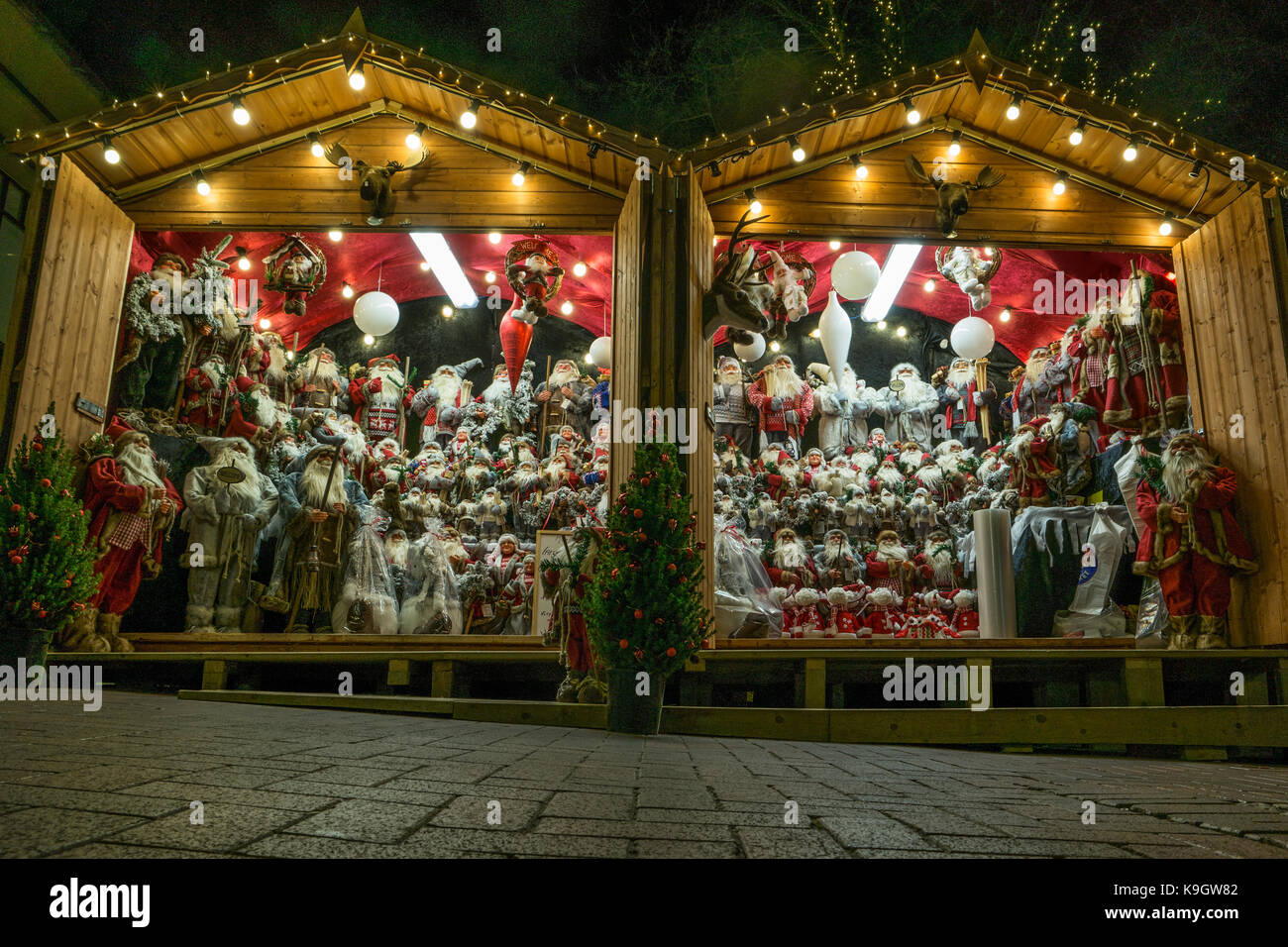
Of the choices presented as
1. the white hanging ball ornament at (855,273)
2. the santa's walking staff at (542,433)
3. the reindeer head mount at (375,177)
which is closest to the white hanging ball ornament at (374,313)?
the reindeer head mount at (375,177)

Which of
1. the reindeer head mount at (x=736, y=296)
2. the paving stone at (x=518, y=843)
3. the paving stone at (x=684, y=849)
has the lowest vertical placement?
the paving stone at (x=684, y=849)

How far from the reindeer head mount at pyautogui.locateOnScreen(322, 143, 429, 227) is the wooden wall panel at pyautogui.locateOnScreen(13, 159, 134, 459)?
2011 mm

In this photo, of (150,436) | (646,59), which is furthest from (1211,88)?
(150,436)

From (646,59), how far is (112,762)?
13.0 m

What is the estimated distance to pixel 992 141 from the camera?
7.52 meters

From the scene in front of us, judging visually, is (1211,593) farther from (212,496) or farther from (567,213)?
(212,496)

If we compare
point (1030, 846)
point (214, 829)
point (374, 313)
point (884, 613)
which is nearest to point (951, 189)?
point (884, 613)

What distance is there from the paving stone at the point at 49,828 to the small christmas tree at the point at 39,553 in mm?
4438

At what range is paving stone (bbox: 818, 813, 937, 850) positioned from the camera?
152 cm

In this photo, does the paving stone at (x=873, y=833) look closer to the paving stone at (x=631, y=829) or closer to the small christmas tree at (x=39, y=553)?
the paving stone at (x=631, y=829)

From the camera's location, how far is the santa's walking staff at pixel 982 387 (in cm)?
1095

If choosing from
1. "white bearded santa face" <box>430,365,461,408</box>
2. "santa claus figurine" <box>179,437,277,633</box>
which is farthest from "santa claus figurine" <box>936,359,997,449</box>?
"santa claus figurine" <box>179,437,277,633</box>

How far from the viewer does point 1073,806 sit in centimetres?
212
